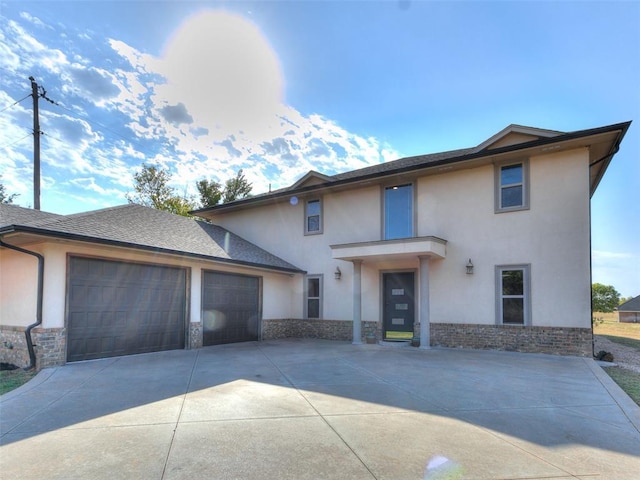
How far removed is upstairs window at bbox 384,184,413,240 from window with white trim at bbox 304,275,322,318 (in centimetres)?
335

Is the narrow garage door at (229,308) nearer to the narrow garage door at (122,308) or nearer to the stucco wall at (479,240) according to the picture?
the narrow garage door at (122,308)

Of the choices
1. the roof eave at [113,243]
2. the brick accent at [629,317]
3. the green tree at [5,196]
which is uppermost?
the green tree at [5,196]

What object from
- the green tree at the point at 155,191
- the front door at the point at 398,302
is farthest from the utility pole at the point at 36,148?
→ the front door at the point at 398,302

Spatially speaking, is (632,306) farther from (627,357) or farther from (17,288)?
(17,288)

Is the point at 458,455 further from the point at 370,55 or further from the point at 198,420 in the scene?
the point at 370,55

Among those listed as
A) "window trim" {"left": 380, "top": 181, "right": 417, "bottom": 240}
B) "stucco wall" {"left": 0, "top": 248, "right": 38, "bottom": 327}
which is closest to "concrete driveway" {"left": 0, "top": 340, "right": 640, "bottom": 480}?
"stucco wall" {"left": 0, "top": 248, "right": 38, "bottom": 327}

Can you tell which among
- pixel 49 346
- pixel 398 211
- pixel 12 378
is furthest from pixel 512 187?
pixel 12 378

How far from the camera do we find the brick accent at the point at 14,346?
8352 millimetres

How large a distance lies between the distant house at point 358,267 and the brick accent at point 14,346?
5cm

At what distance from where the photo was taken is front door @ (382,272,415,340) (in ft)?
Answer: 41.5

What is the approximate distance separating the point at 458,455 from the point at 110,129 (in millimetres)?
20889

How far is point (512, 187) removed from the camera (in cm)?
1118

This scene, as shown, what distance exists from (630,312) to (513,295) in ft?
130

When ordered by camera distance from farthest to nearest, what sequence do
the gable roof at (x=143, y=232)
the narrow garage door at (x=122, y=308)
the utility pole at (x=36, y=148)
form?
the utility pole at (x=36, y=148) → the narrow garage door at (x=122, y=308) → the gable roof at (x=143, y=232)
